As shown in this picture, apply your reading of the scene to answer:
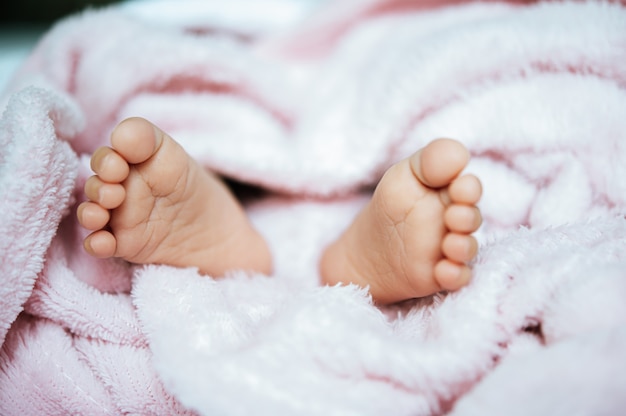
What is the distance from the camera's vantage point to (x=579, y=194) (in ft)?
1.81

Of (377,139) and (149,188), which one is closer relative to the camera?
(149,188)

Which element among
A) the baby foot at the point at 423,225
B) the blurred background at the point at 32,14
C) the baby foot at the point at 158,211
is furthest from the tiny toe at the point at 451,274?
the blurred background at the point at 32,14

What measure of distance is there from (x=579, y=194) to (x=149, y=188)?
46 cm

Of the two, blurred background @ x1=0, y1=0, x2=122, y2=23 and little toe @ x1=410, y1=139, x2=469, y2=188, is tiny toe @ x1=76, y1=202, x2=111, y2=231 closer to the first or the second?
little toe @ x1=410, y1=139, x2=469, y2=188

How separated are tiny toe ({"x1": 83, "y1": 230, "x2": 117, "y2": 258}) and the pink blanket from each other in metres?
0.07

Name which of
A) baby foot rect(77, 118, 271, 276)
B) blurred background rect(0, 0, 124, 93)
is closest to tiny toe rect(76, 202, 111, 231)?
baby foot rect(77, 118, 271, 276)

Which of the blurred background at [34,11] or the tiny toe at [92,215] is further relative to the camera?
the blurred background at [34,11]

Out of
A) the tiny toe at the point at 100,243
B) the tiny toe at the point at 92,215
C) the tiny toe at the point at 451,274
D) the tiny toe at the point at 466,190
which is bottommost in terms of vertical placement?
the tiny toe at the point at 100,243

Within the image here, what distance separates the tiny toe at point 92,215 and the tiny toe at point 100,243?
0.01 meters

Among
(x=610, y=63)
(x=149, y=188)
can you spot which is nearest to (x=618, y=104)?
(x=610, y=63)

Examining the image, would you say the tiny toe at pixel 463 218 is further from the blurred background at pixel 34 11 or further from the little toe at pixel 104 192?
the blurred background at pixel 34 11

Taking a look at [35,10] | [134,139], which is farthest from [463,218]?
[35,10]

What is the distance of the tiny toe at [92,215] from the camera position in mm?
432

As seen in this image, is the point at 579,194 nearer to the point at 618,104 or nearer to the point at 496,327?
the point at 618,104
